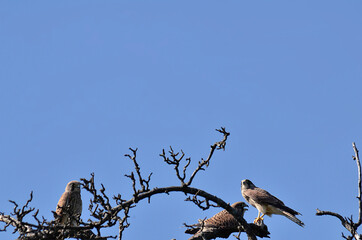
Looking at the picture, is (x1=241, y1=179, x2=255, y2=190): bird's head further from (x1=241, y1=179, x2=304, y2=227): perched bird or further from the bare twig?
the bare twig

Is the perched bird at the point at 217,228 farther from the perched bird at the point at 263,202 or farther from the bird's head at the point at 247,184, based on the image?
the bird's head at the point at 247,184

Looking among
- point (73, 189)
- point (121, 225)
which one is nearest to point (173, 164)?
point (121, 225)

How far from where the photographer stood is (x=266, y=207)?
886 cm

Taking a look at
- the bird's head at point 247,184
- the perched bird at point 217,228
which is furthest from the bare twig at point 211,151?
the bird's head at point 247,184

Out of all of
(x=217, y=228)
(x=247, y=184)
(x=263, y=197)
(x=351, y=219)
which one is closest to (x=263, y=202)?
(x=263, y=197)

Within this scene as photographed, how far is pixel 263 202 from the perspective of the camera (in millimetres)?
8875

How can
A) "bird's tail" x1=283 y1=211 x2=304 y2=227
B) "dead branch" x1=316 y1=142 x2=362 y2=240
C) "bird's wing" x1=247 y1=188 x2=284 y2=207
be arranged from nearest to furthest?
"dead branch" x1=316 y1=142 x2=362 y2=240 < "bird's tail" x1=283 y1=211 x2=304 y2=227 < "bird's wing" x1=247 y1=188 x2=284 y2=207

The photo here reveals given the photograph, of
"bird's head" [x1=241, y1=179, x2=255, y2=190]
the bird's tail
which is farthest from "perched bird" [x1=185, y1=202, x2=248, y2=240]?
"bird's head" [x1=241, y1=179, x2=255, y2=190]

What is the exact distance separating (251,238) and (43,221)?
240cm

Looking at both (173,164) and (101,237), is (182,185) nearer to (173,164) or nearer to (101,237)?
(173,164)

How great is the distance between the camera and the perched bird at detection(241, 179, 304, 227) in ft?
27.5

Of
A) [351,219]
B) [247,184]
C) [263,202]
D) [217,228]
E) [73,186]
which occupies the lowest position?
[351,219]

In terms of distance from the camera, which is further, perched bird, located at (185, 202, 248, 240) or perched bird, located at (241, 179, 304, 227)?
perched bird, located at (241, 179, 304, 227)

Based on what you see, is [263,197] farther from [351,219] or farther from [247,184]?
[351,219]
